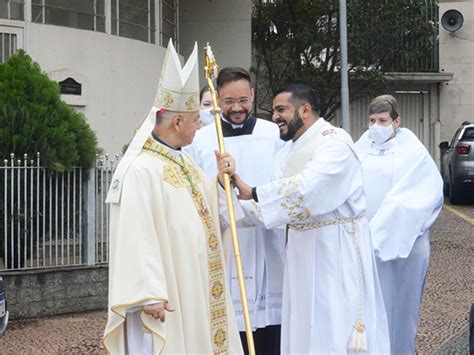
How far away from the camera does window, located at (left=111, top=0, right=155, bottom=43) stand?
54.6 ft

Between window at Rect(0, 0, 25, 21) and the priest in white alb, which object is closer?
the priest in white alb

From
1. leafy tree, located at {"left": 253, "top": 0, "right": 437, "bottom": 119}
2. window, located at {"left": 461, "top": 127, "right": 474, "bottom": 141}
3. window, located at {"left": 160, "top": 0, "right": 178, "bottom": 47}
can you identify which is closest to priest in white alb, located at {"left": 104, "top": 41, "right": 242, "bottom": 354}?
window, located at {"left": 160, "top": 0, "right": 178, "bottom": 47}

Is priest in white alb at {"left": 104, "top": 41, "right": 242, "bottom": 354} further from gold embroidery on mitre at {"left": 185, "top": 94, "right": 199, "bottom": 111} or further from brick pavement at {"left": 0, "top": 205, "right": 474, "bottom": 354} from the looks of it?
brick pavement at {"left": 0, "top": 205, "right": 474, "bottom": 354}

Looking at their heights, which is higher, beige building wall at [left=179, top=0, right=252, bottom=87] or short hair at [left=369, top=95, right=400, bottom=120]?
beige building wall at [left=179, top=0, right=252, bottom=87]

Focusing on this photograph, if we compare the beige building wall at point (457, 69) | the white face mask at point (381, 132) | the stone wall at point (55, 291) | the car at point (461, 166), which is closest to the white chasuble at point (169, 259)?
the white face mask at point (381, 132)

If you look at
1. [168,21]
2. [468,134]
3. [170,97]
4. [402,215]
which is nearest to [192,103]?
[170,97]

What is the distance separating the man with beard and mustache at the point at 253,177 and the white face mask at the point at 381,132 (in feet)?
3.75

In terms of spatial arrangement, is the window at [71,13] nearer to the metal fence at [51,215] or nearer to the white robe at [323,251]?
the metal fence at [51,215]

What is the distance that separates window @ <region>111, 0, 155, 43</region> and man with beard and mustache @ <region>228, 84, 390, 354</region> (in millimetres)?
11170

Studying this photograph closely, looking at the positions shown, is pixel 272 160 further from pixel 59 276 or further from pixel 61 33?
pixel 61 33

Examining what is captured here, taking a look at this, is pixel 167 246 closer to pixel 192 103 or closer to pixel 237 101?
pixel 192 103

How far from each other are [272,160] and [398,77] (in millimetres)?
22252

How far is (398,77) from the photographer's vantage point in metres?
27.9

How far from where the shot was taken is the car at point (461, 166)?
1989 cm
